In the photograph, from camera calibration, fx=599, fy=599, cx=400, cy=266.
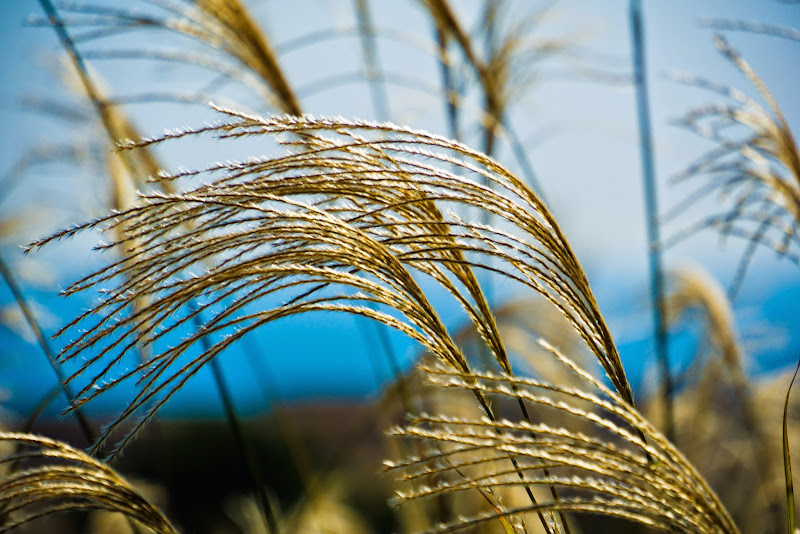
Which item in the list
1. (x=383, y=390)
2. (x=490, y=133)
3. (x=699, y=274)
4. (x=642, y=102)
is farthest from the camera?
(x=699, y=274)

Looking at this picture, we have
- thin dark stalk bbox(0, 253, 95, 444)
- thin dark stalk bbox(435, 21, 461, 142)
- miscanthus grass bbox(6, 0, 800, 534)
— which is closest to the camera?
miscanthus grass bbox(6, 0, 800, 534)

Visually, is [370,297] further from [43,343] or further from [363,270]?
[43,343]

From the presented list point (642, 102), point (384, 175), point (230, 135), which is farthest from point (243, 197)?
point (642, 102)

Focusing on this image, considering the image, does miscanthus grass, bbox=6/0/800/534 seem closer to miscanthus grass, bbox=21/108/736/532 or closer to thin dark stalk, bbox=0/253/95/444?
miscanthus grass, bbox=21/108/736/532

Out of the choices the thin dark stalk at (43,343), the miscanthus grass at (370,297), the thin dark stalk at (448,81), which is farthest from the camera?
the thin dark stalk at (448,81)

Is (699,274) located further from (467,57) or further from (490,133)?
(467,57)

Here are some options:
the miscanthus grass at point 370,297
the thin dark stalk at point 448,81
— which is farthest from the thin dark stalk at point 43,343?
the thin dark stalk at point 448,81

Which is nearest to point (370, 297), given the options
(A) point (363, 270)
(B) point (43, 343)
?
(A) point (363, 270)

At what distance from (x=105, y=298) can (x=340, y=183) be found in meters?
0.33

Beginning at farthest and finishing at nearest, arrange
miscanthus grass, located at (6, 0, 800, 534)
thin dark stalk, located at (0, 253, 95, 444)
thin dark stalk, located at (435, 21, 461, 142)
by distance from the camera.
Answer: thin dark stalk, located at (435, 21, 461, 142) < thin dark stalk, located at (0, 253, 95, 444) < miscanthus grass, located at (6, 0, 800, 534)

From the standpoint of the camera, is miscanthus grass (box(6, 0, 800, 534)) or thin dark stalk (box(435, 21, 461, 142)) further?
thin dark stalk (box(435, 21, 461, 142))

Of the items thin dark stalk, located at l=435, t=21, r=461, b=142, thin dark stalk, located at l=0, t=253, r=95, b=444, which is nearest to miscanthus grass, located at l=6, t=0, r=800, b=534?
thin dark stalk, located at l=0, t=253, r=95, b=444

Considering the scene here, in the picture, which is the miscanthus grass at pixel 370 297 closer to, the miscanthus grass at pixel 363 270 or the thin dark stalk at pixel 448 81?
the miscanthus grass at pixel 363 270

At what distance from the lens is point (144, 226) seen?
77 centimetres
